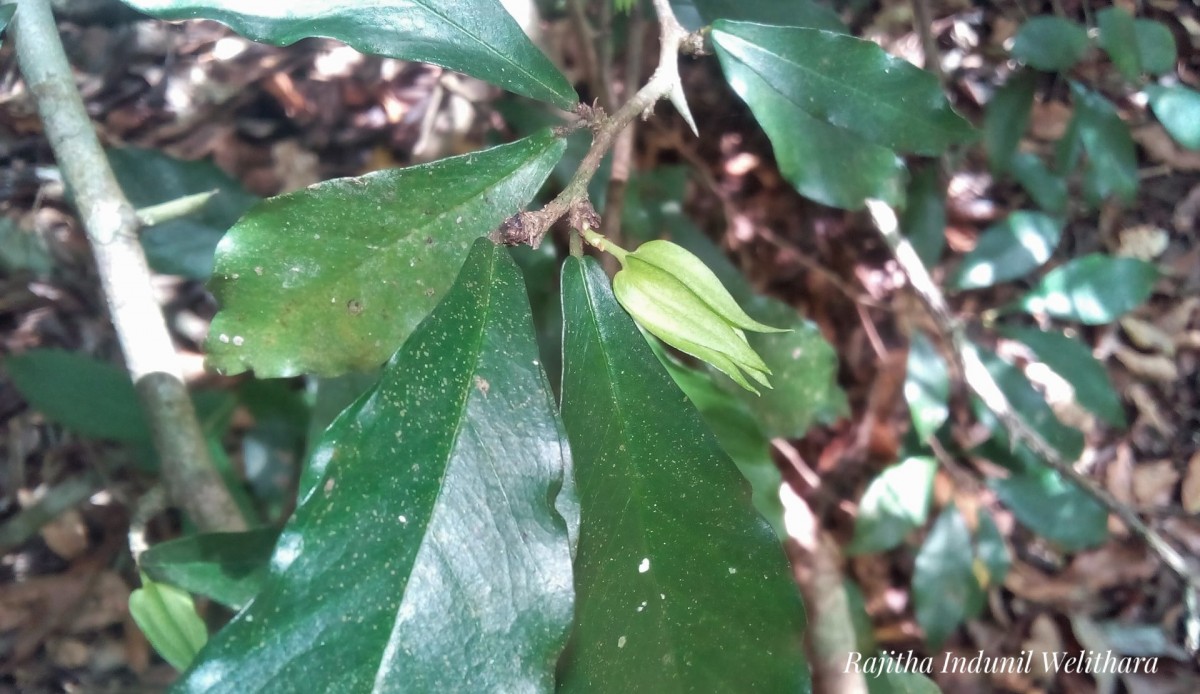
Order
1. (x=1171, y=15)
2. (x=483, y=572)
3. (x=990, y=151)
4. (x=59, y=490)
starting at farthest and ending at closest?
(x=1171, y=15), (x=990, y=151), (x=59, y=490), (x=483, y=572)

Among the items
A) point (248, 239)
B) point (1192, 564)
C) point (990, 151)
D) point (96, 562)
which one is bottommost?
point (1192, 564)

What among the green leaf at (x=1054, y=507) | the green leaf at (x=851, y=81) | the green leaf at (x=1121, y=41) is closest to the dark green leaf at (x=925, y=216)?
the green leaf at (x=1121, y=41)

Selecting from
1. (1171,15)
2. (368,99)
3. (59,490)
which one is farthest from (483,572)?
(1171,15)

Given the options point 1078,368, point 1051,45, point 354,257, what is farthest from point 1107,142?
point 354,257

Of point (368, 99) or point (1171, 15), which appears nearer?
point (368, 99)

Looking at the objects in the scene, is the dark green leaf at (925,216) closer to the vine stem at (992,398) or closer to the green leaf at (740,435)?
the vine stem at (992,398)

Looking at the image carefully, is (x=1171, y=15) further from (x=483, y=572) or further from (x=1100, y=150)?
(x=483, y=572)

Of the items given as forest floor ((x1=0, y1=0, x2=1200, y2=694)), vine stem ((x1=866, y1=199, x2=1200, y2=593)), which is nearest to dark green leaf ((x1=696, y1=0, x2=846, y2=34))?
vine stem ((x1=866, y1=199, x2=1200, y2=593))
